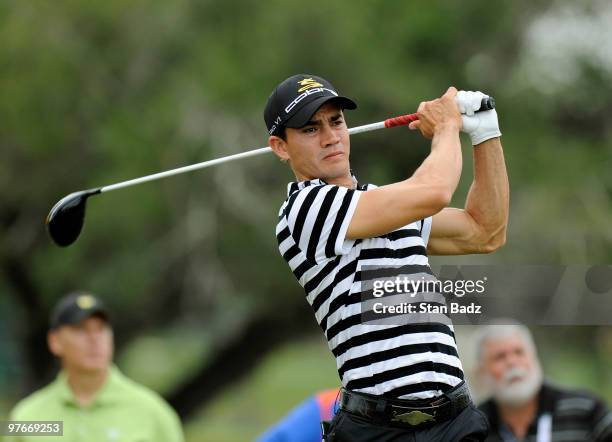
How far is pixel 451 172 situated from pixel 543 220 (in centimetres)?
1049

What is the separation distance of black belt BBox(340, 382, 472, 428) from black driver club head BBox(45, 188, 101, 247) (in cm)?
164

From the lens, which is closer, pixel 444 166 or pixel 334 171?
pixel 444 166

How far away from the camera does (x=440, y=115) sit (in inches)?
163

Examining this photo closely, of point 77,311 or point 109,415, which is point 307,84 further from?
point 77,311

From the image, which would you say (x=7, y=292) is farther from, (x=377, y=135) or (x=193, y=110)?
(x=377, y=135)

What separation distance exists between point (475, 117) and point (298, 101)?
0.63 meters

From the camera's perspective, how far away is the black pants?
3875 mm

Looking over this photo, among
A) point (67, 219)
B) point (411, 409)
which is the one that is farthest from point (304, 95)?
point (67, 219)

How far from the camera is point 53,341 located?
22.8ft

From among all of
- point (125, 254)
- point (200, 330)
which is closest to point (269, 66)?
point (125, 254)

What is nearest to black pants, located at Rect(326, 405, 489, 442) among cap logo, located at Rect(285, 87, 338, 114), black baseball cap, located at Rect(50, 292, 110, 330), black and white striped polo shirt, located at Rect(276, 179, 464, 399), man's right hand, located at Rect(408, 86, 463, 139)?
black and white striped polo shirt, located at Rect(276, 179, 464, 399)

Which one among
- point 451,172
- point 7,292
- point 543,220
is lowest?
point 451,172

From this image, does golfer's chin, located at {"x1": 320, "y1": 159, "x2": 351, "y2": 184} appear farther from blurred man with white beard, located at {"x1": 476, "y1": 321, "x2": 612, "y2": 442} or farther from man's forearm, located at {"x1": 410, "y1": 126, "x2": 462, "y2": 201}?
blurred man with white beard, located at {"x1": 476, "y1": 321, "x2": 612, "y2": 442}

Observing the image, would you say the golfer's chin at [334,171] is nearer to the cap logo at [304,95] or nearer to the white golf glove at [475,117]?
the cap logo at [304,95]
